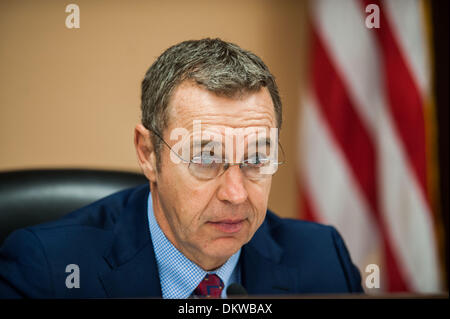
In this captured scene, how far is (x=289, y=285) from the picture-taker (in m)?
1.11

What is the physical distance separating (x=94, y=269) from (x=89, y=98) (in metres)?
0.37

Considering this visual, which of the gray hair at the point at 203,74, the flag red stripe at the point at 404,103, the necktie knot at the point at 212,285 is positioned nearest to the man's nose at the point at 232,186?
the gray hair at the point at 203,74

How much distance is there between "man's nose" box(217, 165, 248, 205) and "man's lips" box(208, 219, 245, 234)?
0.05 m

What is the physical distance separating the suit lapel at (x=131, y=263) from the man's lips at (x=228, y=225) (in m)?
0.20

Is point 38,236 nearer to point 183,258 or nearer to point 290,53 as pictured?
point 183,258

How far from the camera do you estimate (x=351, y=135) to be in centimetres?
145

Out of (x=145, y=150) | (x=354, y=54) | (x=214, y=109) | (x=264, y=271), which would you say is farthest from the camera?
(x=354, y=54)

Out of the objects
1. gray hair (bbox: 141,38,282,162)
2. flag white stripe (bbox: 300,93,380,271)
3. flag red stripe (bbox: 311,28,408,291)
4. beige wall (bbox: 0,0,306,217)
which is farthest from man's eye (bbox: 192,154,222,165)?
flag red stripe (bbox: 311,28,408,291)

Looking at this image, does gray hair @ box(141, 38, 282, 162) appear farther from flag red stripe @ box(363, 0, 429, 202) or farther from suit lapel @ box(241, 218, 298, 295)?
flag red stripe @ box(363, 0, 429, 202)

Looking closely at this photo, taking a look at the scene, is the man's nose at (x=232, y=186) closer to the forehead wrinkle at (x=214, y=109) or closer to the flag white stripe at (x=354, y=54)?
the forehead wrinkle at (x=214, y=109)

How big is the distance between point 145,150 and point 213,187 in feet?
0.61

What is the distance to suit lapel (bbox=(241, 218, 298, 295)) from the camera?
3.53ft

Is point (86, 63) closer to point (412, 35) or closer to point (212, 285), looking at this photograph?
point (212, 285)

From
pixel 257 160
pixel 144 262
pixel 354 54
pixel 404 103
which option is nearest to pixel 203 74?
pixel 257 160
